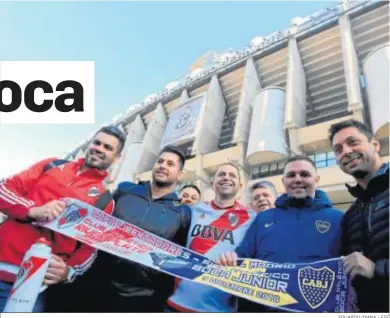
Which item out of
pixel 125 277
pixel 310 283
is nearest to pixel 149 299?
pixel 125 277

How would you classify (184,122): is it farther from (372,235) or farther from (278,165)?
(372,235)

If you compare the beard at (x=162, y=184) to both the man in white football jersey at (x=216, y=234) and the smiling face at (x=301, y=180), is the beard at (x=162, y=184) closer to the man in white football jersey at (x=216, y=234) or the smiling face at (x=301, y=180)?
the man in white football jersey at (x=216, y=234)

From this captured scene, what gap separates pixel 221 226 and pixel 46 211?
129cm

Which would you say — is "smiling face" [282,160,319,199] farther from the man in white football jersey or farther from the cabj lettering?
the cabj lettering

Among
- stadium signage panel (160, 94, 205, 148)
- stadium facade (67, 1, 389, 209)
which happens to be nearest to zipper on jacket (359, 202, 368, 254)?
stadium facade (67, 1, 389, 209)

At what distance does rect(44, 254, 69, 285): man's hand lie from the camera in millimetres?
1849

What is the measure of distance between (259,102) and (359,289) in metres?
21.0

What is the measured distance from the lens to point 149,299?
229cm

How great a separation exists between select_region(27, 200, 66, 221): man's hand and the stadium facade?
1592cm

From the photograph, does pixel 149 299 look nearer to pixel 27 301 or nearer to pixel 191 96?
pixel 27 301

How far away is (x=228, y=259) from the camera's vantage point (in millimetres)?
2145

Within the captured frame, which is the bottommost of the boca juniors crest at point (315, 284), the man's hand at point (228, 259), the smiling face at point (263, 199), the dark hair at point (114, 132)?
the boca juniors crest at point (315, 284)

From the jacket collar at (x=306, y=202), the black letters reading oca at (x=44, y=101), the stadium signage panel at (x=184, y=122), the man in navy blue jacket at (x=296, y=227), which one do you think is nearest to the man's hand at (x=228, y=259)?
the man in navy blue jacket at (x=296, y=227)

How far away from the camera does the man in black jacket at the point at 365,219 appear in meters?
1.65
